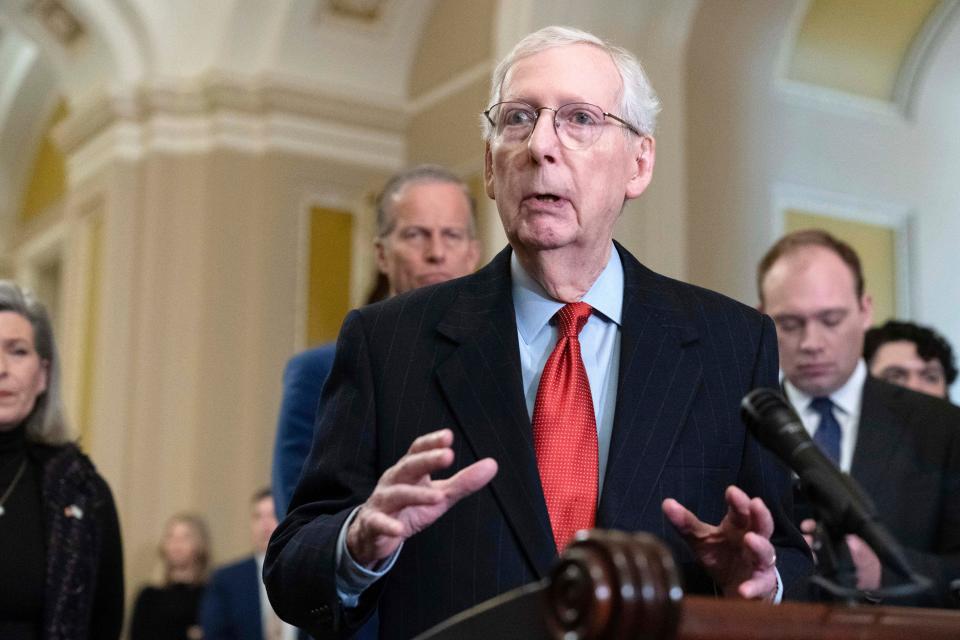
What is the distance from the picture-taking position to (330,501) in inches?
81.1

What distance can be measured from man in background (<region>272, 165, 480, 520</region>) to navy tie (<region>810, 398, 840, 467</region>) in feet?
3.14

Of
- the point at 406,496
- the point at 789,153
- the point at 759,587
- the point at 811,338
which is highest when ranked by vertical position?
the point at 789,153

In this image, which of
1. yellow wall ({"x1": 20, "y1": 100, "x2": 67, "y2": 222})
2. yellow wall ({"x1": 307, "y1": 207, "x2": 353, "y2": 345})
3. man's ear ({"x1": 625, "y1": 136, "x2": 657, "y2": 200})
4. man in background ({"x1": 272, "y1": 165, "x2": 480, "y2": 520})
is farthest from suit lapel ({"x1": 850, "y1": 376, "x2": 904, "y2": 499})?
yellow wall ({"x1": 20, "y1": 100, "x2": 67, "y2": 222})

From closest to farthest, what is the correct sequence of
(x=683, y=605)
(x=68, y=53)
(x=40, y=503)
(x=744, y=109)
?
(x=683, y=605)
(x=40, y=503)
(x=744, y=109)
(x=68, y=53)

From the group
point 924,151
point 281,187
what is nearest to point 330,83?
point 281,187

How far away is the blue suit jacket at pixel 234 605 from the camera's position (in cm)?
665

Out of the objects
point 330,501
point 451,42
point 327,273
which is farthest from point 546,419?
point 327,273

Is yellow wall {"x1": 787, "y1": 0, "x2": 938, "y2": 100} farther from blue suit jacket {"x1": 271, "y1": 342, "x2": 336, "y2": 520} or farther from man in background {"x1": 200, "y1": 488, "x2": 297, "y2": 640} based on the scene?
blue suit jacket {"x1": 271, "y1": 342, "x2": 336, "y2": 520}

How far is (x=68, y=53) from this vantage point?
9.49m

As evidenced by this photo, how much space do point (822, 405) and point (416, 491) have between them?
2245mm

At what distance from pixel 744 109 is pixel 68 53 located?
4.84 m

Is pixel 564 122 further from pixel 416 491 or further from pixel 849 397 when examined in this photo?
pixel 849 397

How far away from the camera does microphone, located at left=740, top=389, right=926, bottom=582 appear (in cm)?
151

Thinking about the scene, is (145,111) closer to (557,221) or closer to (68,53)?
(68,53)
